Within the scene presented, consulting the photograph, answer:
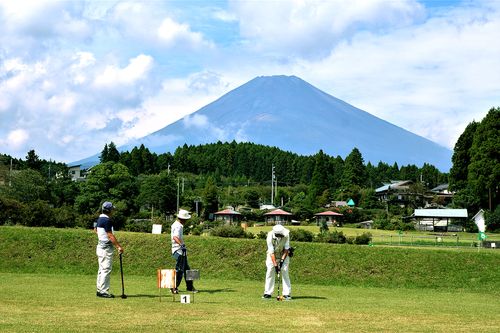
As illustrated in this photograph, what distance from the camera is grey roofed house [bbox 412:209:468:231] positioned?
8662 centimetres

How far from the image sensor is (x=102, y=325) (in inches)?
444

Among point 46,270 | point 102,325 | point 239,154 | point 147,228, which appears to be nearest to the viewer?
point 102,325

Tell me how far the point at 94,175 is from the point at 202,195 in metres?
23.2

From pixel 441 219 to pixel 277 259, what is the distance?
79795 mm

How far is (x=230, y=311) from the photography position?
1383 centimetres

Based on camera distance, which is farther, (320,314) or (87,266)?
(87,266)

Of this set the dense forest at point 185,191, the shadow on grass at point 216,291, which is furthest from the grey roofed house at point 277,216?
the shadow on grass at point 216,291

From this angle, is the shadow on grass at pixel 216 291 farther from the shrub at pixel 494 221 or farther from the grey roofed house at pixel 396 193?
the grey roofed house at pixel 396 193

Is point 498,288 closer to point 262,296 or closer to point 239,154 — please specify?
point 262,296

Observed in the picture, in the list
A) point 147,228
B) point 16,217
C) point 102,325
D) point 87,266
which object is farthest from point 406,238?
point 102,325

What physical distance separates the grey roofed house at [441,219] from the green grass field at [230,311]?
2730 inches

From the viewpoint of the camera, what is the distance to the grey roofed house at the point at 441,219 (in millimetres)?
86625

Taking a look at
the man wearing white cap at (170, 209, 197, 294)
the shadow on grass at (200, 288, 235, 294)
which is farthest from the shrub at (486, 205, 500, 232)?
the man wearing white cap at (170, 209, 197, 294)

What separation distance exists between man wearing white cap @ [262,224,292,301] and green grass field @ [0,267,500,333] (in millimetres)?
366
